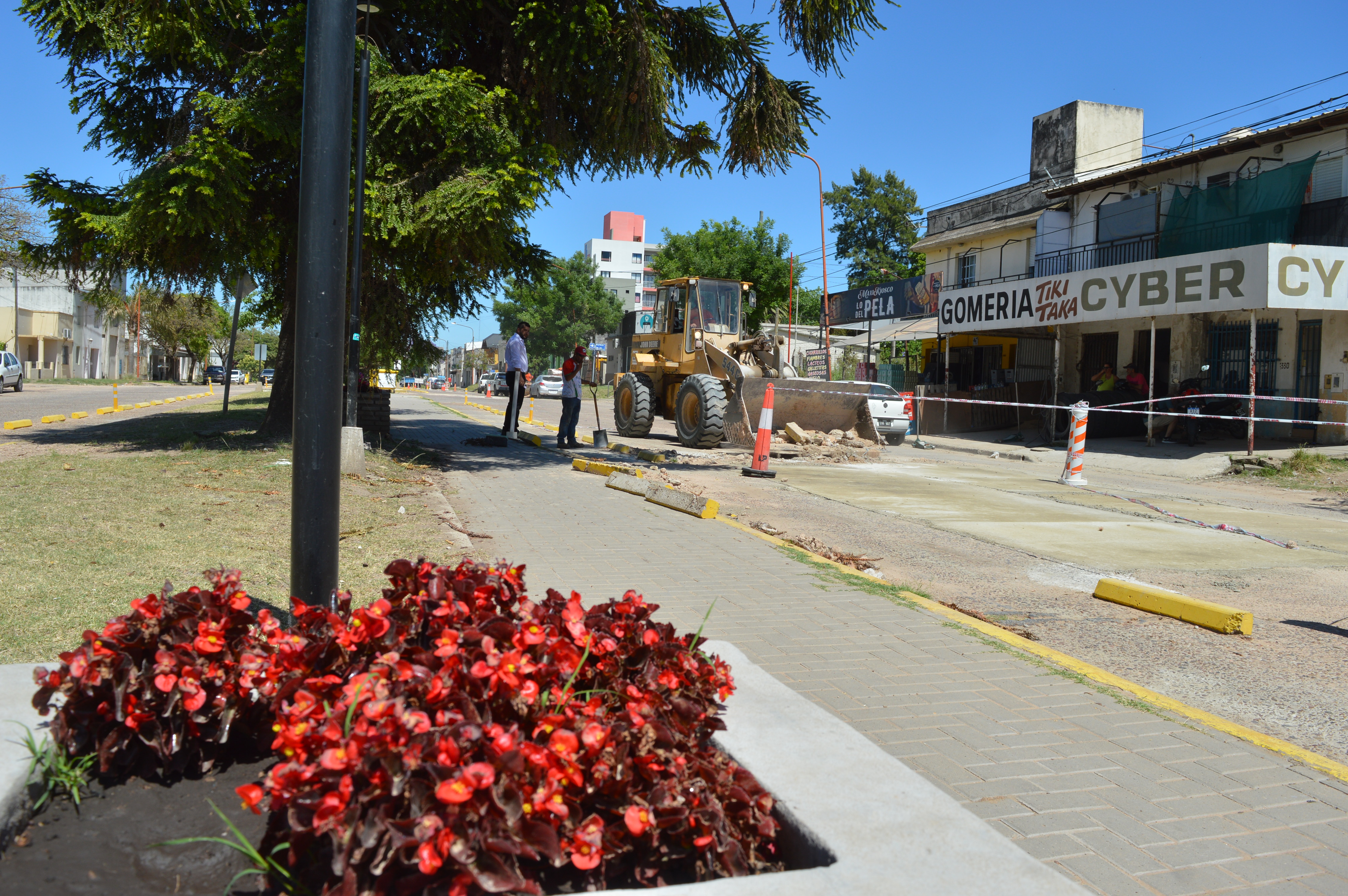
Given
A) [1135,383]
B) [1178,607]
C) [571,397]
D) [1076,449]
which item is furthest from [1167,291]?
[1178,607]

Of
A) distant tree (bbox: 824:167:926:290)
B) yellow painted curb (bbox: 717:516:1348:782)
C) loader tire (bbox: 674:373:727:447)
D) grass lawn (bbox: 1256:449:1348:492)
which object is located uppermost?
distant tree (bbox: 824:167:926:290)

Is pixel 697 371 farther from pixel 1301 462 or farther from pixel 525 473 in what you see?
pixel 1301 462

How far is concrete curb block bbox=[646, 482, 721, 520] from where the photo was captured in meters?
9.14

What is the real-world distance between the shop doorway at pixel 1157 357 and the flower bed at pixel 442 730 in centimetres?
2344

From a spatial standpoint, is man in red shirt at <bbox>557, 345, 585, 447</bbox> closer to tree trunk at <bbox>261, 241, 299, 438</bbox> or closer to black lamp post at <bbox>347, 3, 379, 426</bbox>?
tree trunk at <bbox>261, 241, 299, 438</bbox>

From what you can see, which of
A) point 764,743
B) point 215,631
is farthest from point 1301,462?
point 215,631


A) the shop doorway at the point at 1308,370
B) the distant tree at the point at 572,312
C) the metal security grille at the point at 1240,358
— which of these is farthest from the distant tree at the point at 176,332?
the shop doorway at the point at 1308,370

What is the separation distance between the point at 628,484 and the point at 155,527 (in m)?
5.16

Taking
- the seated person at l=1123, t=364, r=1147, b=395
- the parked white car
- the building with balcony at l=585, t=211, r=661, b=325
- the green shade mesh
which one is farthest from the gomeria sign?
the building with balcony at l=585, t=211, r=661, b=325

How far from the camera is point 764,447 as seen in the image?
1313cm

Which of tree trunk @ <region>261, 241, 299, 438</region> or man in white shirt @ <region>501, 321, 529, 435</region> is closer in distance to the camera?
tree trunk @ <region>261, 241, 299, 438</region>

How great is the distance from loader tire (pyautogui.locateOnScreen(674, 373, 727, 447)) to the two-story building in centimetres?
4501

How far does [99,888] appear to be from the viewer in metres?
1.99

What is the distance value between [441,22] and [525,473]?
6515 mm
